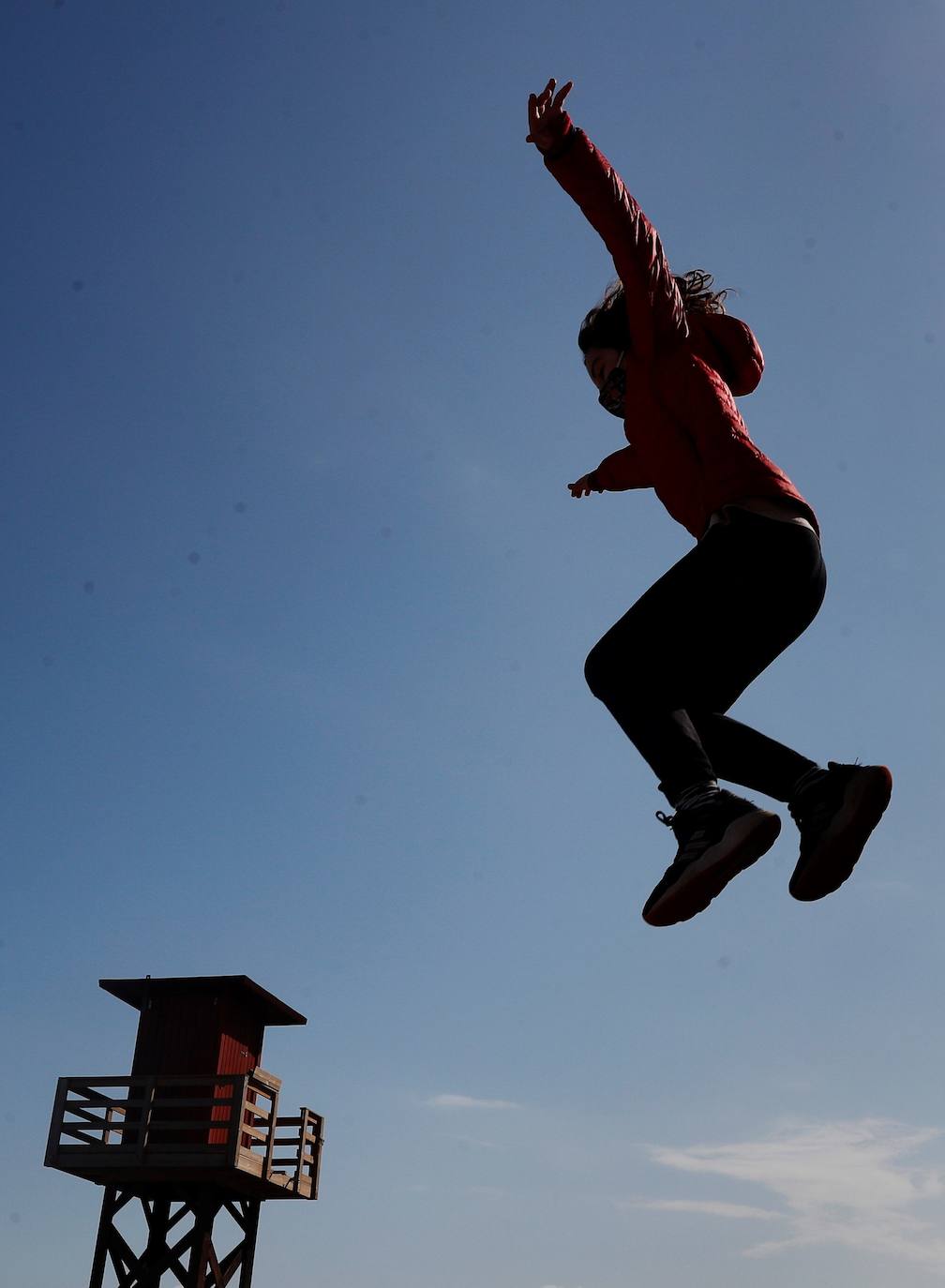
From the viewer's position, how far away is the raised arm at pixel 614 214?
330cm

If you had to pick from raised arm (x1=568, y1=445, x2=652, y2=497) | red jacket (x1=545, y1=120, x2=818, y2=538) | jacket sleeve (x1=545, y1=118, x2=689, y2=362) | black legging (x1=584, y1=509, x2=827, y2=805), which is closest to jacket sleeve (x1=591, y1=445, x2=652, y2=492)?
raised arm (x1=568, y1=445, x2=652, y2=497)

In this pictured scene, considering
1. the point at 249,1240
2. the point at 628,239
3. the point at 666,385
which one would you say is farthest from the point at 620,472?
the point at 249,1240

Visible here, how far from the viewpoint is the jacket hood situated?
12.6 ft

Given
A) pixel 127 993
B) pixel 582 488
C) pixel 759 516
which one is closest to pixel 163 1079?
pixel 127 993

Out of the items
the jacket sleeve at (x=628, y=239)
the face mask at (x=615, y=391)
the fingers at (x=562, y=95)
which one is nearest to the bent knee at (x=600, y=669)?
the face mask at (x=615, y=391)

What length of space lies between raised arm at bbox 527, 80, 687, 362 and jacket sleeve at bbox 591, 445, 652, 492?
99cm

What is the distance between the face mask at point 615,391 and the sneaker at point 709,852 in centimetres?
139

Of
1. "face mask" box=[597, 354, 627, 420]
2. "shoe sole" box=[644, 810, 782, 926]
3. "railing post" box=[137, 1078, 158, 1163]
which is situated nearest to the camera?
"shoe sole" box=[644, 810, 782, 926]

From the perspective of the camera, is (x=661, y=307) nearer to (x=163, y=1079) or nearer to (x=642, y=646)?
(x=642, y=646)

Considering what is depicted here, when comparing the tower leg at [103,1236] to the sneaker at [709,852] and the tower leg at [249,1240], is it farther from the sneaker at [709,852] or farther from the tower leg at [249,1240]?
the sneaker at [709,852]

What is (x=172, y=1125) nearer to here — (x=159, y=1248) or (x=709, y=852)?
(x=159, y=1248)

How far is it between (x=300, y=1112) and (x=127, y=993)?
12.2ft

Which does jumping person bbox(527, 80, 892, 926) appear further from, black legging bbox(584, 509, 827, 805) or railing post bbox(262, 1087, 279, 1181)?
railing post bbox(262, 1087, 279, 1181)

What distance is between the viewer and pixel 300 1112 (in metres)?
18.9
